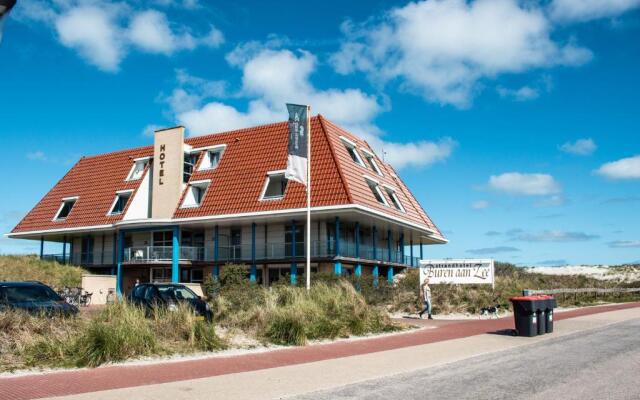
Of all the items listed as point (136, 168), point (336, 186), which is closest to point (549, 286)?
point (336, 186)

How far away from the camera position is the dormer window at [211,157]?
4238 cm

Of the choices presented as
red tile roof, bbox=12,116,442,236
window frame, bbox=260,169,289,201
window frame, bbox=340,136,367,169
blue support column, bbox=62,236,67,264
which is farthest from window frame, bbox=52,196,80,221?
window frame, bbox=340,136,367,169

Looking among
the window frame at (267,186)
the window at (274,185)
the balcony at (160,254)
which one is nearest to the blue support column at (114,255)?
the balcony at (160,254)

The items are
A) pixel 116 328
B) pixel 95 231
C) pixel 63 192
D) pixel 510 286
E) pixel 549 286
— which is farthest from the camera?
pixel 63 192

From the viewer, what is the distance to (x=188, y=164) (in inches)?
1703

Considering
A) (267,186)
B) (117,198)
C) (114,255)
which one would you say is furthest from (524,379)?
(117,198)

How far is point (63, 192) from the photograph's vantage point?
47.8 m

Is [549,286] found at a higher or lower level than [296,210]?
lower

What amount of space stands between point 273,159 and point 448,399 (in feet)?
→ 102

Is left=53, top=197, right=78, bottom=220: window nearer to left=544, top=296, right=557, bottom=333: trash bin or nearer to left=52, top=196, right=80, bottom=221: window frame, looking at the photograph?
left=52, top=196, right=80, bottom=221: window frame

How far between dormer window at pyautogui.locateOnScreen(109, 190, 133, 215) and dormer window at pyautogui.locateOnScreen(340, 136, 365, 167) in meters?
15.4

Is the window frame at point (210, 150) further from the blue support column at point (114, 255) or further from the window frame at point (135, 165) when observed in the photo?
the blue support column at point (114, 255)

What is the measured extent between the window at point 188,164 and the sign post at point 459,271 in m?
20.3

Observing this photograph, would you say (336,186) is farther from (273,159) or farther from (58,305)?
(58,305)
